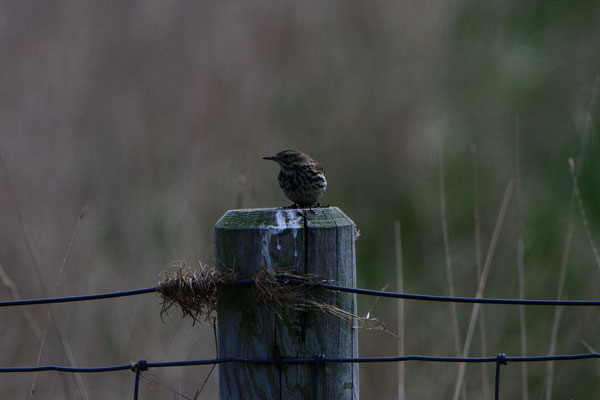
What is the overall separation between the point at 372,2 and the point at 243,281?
18.3 ft

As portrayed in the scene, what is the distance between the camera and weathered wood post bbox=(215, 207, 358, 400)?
2152 mm

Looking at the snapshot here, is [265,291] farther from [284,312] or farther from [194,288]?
[194,288]

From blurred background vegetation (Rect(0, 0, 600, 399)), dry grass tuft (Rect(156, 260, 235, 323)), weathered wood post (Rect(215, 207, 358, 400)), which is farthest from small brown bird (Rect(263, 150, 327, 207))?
weathered wood post (Rect(215, 207, 358, 400))

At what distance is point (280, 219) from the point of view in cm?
217

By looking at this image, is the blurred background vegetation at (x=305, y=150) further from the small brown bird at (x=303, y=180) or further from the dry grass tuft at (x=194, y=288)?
the dry grass tuft at (x=194, y=288)

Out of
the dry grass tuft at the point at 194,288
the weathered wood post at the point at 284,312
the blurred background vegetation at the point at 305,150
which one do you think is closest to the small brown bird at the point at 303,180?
the blurred background vegetation at the point at 305,150

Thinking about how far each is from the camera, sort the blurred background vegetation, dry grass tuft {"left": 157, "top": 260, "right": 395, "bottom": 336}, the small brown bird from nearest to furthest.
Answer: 1. dry grass tuft {"left": 157, "top": 260, "right": 395, "bottom": 336}
2. the small brown bird
3. the blurred background vegetation

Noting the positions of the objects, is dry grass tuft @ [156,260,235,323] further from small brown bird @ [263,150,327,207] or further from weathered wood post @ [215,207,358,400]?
small brown bird @ [263,150,327,207]

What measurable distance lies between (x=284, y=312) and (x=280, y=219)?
9.4 inches

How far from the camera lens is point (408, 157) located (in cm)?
616

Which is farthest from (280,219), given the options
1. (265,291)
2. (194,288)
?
(194,288)

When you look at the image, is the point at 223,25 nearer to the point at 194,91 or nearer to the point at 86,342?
the point at 194,91

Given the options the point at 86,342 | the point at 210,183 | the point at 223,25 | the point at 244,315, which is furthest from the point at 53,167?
the point at 244,315

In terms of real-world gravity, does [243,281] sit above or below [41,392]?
above
